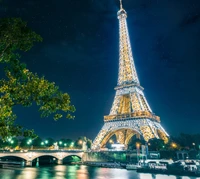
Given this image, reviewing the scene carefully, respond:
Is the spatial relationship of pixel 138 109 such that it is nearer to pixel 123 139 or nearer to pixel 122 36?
pixel 123 139

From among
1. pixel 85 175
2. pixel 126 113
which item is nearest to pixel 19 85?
pixel 85 175

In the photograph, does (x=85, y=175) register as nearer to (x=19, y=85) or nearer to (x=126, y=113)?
(x=126, y=113)

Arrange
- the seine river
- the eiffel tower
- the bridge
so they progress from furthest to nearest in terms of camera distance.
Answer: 1. the bridge
2. the eiffel tower
3. the seine river

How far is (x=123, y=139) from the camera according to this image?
75500mm

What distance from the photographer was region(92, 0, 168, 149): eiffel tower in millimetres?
57875

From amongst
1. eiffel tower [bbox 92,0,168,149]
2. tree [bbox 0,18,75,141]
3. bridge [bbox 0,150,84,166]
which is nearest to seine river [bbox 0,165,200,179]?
eiffel tower [bbox 92,0,168,149]

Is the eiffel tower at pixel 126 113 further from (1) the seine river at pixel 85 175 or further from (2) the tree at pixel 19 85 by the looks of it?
(2) the tree at pixel 19 85

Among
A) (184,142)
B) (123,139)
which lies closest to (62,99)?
(184,142)

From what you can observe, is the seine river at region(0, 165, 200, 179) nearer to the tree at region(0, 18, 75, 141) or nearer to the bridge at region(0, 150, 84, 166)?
the bridge at region(0, 150, 84, 166)

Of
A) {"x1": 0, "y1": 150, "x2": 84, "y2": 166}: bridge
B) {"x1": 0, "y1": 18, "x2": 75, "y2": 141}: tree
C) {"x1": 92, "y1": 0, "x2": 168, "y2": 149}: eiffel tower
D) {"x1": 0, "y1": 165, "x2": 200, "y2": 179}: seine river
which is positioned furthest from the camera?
{"x1": 0, "y1": 150, "x2": 84, "y2": 166}: bridge

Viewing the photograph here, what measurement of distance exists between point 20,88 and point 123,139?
70810 mm

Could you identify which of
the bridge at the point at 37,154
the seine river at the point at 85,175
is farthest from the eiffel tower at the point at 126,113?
the seine river at the point at 85,175

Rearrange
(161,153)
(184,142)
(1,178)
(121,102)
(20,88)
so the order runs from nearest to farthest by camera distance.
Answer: (20,88) → (1,178) → (161,153) → (184,142) → (121,102)

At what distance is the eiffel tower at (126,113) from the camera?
5788cm
